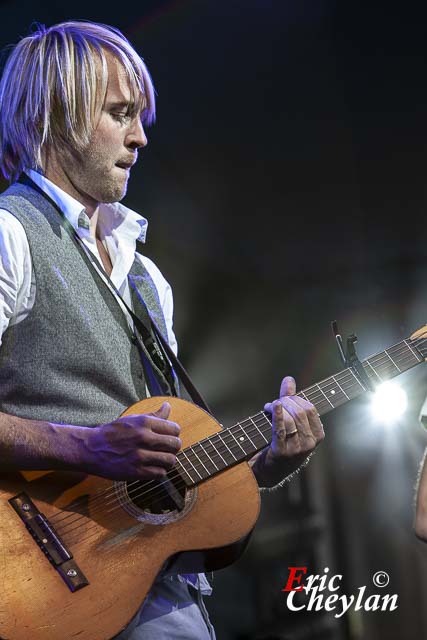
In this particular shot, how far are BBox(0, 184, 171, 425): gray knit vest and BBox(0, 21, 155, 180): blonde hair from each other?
0.24 metres

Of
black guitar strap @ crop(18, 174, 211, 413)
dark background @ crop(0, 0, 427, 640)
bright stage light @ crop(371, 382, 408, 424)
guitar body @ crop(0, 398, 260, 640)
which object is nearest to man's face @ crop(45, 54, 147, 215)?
black guitar strap @ crop(18, 174, 211, 413)

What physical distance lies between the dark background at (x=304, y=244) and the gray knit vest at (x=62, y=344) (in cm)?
207

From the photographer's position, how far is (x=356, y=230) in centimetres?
437

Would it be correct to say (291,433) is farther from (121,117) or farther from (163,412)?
(121,117)

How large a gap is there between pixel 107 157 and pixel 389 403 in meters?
2.71

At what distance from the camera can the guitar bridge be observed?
1601 millimetres

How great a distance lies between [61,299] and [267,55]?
288 cm

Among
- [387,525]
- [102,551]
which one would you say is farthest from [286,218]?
[102,551]

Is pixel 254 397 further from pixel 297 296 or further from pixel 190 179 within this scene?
pixel 190 179

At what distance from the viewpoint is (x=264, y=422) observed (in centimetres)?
212

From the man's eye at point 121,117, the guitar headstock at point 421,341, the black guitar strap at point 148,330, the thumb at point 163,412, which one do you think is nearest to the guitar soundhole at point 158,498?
the thumb at point 163,412

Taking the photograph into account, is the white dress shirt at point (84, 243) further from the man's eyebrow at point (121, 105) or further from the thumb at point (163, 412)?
the thumb at point (163, 412)

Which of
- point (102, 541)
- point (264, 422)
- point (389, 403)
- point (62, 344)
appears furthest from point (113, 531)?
point (389, 403)

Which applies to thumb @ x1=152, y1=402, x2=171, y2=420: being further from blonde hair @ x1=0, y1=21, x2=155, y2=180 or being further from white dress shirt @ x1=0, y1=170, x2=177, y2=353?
blonde hair @ x1=0, y1=21, x2=155, y2=180
